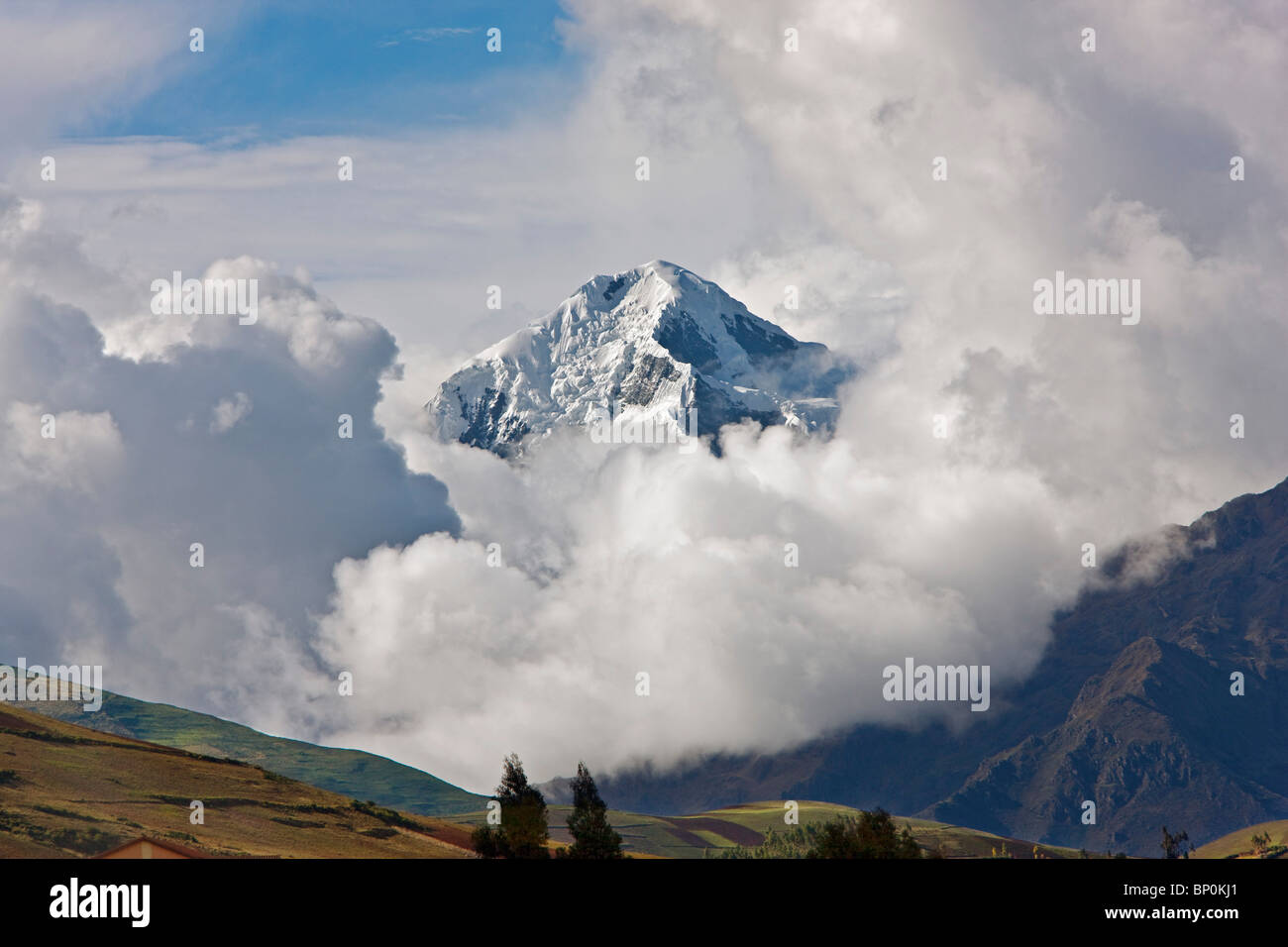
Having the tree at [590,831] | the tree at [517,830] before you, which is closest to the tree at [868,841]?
the tree at [590,831]

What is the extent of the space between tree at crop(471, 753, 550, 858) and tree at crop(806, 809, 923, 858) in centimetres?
3740

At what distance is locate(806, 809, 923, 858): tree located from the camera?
15725cm

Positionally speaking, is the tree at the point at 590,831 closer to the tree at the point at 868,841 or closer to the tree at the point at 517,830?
the tree at the point at 517,830

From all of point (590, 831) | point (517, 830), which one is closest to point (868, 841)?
point (590, 831)

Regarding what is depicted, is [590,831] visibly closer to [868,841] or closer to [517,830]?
[517,830]

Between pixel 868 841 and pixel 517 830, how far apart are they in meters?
47.3

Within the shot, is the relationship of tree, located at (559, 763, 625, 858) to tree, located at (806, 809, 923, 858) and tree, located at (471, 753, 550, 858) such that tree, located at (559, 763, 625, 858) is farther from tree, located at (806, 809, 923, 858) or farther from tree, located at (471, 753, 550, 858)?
→ tree, located at (806, 809, 923, 858)

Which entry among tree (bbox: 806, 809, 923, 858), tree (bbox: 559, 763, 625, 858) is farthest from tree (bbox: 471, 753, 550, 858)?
tree (bbox: 806, 809, 923, 858)

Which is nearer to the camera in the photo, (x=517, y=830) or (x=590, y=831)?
(x=590, y=831)

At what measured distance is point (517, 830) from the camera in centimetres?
17925
